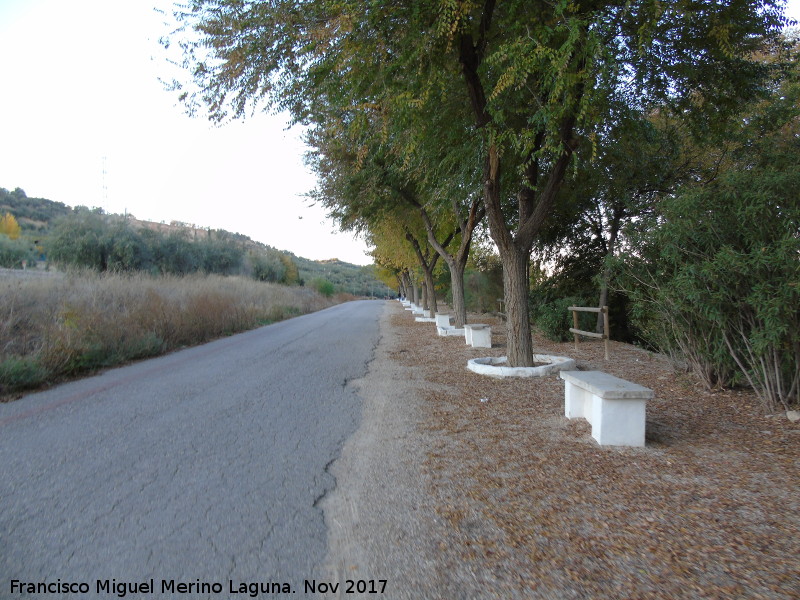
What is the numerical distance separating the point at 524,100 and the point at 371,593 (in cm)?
743

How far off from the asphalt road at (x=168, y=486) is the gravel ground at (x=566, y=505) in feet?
1.11

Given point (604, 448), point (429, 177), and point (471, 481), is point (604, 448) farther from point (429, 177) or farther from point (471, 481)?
point (429, 177)

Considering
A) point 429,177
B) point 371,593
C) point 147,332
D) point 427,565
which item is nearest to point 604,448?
point 427,565

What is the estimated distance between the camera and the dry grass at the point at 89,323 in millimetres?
8023

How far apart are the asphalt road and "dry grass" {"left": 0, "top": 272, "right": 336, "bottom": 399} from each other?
3.53ft

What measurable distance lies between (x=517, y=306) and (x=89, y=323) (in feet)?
28.0

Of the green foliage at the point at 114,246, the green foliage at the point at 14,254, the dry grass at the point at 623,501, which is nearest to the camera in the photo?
the dry grass at the point at 623,501

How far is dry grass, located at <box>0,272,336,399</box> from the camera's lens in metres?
8.02

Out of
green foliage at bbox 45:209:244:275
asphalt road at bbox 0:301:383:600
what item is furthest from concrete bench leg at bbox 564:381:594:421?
green foliage at bbox 45:209:244:275

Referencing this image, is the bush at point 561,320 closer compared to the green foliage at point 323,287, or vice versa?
the bush at point 561,320

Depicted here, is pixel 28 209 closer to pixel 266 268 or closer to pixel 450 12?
pixel 266 268

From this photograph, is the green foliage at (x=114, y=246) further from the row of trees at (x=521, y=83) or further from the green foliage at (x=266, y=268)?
the row of trees at (x=521, y=83)

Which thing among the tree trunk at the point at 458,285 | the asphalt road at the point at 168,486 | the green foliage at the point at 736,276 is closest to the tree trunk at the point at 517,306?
the green foliage at the point at 736,276

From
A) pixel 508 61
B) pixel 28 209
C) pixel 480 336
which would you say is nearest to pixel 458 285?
pixel 480 336
